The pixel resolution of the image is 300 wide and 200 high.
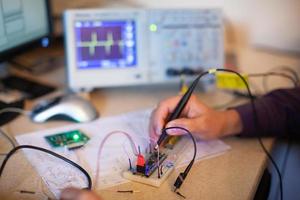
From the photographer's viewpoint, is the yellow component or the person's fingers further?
the yellow component

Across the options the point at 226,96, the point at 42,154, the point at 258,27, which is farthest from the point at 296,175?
the point at 42,154

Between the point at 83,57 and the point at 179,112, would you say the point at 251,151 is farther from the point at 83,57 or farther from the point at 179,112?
the point at 83,57

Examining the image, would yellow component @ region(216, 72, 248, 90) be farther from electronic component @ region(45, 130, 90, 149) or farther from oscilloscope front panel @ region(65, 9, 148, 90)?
electronic component @ region(45, 130, 90, 149)

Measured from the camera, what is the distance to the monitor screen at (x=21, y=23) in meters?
1.05

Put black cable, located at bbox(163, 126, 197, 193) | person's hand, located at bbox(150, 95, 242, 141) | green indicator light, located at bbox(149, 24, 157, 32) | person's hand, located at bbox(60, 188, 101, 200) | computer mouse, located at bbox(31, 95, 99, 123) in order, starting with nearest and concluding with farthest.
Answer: person's hand, located at bbox(60, 188, 101, 200)
black cable, located at bbox(163, 126, 197, 193)
person's hand, located at bbox(150, 95, 242, 141)
computer mouse, located at bbox(31, 95, 99, 123)
green indicator light, located at bbox(149, 24, 157, 32)

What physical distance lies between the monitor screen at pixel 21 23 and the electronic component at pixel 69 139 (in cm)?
28

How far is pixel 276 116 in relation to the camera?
991 mm

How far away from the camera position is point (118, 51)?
1.16m

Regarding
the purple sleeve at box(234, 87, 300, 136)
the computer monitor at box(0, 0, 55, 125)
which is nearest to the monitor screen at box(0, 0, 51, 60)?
the computer monitor at box(0, 0, 55, 125)

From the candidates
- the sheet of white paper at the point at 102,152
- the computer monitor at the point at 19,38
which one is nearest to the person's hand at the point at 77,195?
the sheet of white paper at the point at 102,152

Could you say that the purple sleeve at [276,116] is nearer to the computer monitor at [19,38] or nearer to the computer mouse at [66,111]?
the computer mouse at [66,111]

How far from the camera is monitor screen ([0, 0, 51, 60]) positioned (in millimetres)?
1050

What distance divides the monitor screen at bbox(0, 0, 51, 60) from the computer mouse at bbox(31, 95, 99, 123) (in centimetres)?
18

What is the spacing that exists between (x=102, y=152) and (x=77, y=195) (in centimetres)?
23
